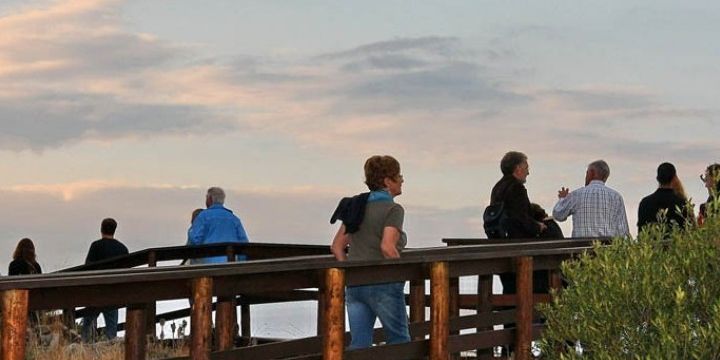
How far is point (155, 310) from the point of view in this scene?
17328 mm

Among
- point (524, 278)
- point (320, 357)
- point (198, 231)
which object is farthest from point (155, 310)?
point (320, 357)

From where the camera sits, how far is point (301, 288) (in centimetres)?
965

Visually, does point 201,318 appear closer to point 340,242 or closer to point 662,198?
point 340,242

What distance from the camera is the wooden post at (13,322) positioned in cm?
788

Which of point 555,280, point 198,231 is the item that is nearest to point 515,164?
point 555,280

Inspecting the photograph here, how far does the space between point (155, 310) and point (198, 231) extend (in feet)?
3.40

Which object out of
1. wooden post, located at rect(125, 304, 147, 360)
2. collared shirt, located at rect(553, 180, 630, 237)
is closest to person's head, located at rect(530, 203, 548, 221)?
collared shirt, located at rect(553, 180, 630, 237)

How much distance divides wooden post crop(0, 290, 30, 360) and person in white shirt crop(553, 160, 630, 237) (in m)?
7.74

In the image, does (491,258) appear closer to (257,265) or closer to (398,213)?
(398,213)

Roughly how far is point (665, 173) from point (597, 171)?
1080 millimetres

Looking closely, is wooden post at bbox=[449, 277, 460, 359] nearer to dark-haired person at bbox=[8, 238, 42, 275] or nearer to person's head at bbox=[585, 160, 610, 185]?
person's head at bbox=[585, 160, 610, 185]

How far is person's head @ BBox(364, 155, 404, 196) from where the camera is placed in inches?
391

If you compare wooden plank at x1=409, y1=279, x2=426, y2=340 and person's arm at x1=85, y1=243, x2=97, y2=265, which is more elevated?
person's arm at x1=85, y1=243, x2=97, y2=265

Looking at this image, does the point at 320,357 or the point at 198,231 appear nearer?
the point at 320,357
